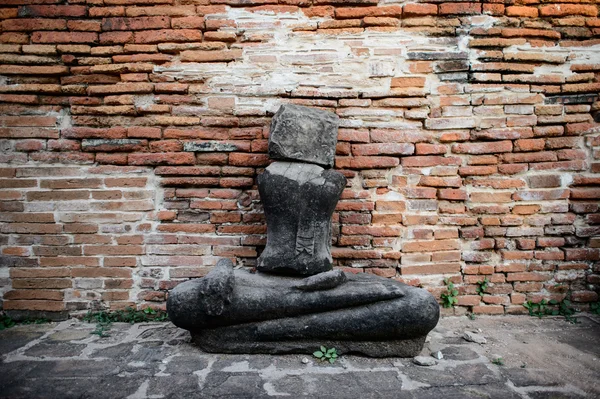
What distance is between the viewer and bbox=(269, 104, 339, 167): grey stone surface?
266 centimetres

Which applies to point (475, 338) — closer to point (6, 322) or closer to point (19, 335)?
point (19, 335)

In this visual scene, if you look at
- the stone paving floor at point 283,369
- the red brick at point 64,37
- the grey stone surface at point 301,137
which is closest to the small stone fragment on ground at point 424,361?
the stone paving floor at point 283,369

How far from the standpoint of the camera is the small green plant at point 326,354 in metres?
2.39

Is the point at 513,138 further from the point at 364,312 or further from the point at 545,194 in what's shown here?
the point at 364,312

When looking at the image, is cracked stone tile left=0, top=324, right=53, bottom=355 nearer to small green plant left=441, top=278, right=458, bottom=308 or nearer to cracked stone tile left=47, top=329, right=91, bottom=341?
Result: cracked stone tile left=47, top=329, right=91, bottom=341

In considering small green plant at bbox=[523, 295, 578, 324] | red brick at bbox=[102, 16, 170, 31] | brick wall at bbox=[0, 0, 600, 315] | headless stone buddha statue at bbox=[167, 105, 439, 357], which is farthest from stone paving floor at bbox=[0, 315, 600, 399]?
red brick at bbox=[102, 16, 170, 31]

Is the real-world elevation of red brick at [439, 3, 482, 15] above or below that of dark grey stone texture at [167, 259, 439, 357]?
above

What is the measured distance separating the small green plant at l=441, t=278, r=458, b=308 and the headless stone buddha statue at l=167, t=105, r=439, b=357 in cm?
73

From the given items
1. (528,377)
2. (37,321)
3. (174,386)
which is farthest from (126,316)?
(528,377)

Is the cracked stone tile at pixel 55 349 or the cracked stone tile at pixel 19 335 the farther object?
the cracked stone tile at pixel 19 335

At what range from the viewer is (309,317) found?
2.44 m

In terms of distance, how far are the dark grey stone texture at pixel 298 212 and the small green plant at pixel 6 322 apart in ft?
7.15

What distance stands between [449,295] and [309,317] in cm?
138

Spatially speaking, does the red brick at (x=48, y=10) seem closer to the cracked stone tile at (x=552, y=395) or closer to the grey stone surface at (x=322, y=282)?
the grey stone surface at (x=322, y=282)
